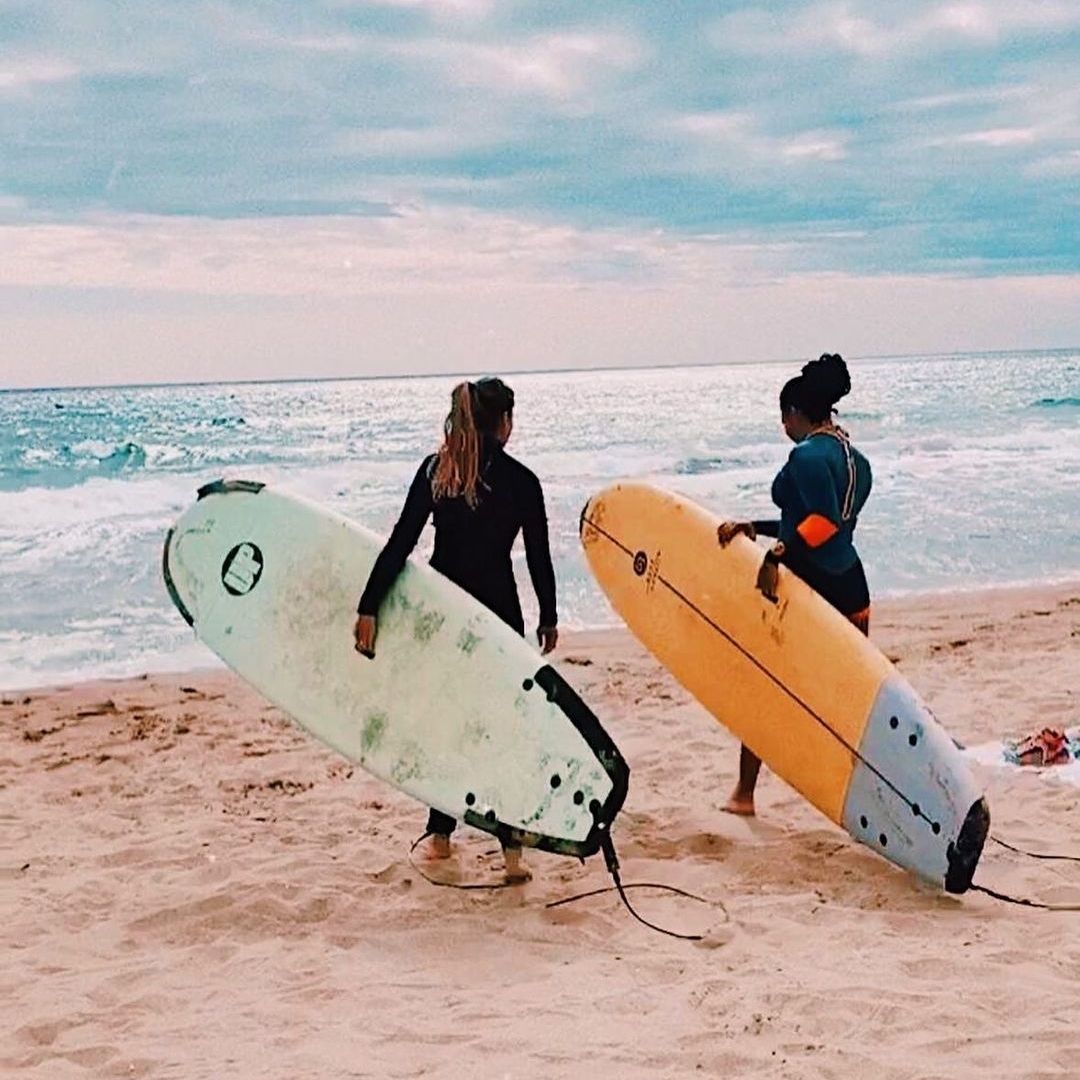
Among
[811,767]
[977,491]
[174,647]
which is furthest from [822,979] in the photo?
[977,491]

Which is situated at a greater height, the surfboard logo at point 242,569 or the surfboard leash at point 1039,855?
the surfboard logo at point 242,569

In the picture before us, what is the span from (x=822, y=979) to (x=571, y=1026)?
665 mm

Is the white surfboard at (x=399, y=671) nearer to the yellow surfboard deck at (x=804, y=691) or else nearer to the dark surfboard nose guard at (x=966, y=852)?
the yellow surfboard deck at (x=804, y=691)

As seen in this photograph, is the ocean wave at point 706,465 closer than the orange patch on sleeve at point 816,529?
No

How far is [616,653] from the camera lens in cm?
800

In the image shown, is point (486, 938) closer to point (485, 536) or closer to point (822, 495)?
point (485, 536)

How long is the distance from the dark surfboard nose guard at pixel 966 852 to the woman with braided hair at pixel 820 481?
919 millimetres

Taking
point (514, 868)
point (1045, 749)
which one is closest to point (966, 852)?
point (514, 868)

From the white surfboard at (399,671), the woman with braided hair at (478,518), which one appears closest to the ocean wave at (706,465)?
the white surfboard at (399,671)

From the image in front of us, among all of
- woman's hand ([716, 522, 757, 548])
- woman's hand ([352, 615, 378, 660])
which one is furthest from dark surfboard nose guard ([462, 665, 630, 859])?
woman's hand ([716, 522, 757, 548])

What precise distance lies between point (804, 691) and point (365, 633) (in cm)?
152

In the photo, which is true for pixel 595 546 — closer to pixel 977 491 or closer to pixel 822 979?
pixel 822 979

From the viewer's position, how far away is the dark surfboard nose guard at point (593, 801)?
376 centimetres

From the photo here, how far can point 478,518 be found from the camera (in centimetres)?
392
